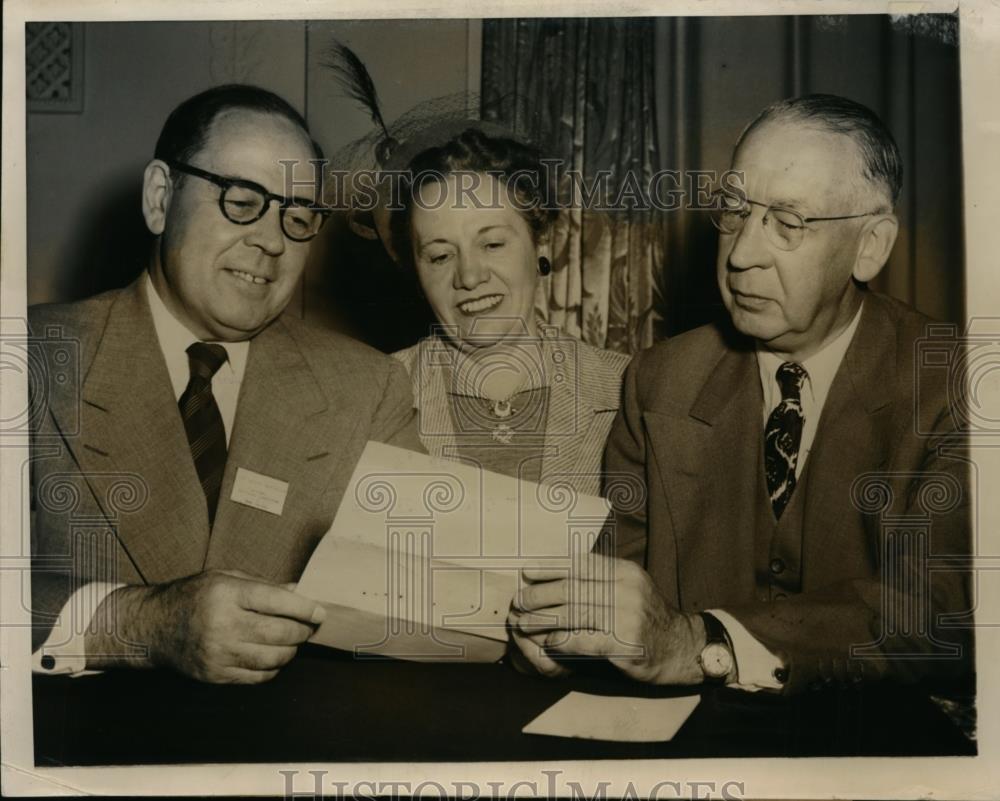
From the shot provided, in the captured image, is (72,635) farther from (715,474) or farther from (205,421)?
(715,474)

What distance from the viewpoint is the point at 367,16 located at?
2.69 metres

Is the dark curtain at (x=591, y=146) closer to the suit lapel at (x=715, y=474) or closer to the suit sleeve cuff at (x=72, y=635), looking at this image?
the suit lapel at (x=715, y=474)

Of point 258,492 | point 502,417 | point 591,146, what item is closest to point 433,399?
point 502,417

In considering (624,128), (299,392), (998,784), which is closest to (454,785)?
(299,392)

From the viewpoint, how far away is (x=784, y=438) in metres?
2.67

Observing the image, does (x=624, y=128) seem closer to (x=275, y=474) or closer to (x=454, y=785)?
(x=275, y=474)

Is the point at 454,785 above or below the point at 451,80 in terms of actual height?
below

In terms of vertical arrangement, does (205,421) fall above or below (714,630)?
above

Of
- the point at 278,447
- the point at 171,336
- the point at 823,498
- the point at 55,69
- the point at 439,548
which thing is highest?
the point at 55,69

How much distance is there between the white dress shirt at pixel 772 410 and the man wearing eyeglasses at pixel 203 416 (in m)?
0.87

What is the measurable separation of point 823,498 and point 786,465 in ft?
0.38

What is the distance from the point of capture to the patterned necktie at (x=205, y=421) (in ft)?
8.69

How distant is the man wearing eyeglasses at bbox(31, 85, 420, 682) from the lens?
2.64 metres

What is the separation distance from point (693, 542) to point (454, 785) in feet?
2.70
